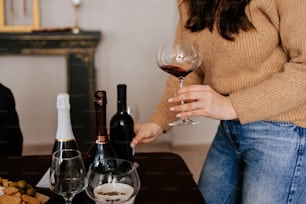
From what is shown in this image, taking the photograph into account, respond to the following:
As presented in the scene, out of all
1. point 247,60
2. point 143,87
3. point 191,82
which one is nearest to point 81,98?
point 143,87

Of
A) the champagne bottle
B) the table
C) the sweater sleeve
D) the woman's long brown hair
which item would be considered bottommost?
the table

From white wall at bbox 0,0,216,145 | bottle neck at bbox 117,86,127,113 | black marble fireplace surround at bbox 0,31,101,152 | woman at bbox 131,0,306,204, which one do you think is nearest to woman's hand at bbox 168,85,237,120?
woman at bbox 131,0,306,204

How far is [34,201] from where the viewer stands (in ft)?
2.39

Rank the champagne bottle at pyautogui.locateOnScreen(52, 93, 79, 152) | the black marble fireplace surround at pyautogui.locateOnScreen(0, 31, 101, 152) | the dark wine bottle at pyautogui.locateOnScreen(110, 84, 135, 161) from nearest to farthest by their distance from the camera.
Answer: the champagne bottle at pyautogui.locateOnScreen(52, 93, 79, 152), the dark wine bottle at pyautogui.locateOnScreen(110, 84, 135, 161), the black marble fireplace surround at pyautogui.locateOnScreen(0, 31, 101, 152)

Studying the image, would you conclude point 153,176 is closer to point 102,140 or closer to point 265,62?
point 102,140

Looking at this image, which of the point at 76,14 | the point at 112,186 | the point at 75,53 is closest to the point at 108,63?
the point at 75,53

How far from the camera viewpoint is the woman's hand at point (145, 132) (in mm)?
968

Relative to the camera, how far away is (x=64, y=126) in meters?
0.84

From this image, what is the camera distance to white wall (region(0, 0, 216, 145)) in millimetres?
2699

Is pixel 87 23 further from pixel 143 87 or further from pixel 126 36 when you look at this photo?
pixel 143 87

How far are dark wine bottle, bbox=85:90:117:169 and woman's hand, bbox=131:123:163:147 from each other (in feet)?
0.26

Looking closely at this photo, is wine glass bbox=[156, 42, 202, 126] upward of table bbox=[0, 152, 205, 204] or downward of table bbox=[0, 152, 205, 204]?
upward

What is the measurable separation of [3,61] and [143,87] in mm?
901

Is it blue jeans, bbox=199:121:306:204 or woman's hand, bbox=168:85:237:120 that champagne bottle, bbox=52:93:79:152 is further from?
blue jeans, bbox=199:121:306:204
